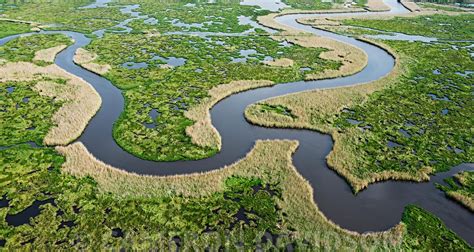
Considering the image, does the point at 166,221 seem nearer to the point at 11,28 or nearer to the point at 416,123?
the point at 416,123

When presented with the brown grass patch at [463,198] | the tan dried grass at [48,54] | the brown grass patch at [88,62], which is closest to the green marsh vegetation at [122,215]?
the brown grass patch at [463,198]

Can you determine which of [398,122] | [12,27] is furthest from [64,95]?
[12,27]

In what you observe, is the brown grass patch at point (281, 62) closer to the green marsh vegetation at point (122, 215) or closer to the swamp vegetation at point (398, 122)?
the swamp vegetation at point (398, 122)

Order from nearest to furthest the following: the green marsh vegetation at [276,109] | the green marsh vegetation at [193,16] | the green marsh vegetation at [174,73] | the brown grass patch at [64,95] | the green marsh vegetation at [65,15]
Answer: the green marsh vegetation at [174,73] < the brown grass patch at [64,95] < the green marsh vegetation at [276,109] < the green marsh vegetation at [193,16] < the green marsh vegetation at [65,15]

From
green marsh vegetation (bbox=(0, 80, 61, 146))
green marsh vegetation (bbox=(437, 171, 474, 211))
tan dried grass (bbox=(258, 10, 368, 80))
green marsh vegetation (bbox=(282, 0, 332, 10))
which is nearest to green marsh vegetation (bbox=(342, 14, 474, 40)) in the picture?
green marsh vegetation (bbox=(282, 0, 332, 10))

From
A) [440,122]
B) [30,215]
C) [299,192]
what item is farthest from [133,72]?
[440,122]
